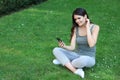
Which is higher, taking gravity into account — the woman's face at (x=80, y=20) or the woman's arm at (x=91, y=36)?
the woman's face at (x=80, y=20)

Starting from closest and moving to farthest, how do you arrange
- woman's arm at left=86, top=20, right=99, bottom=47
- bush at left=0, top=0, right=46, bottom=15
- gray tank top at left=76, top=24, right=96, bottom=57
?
1. woman's arm at left=86, top=20, right=99, bottom=47
2. gray tank top at left=76, top=24, right=96, bottom=57
3. bush at left=0, top=0, right=46, bottom=15

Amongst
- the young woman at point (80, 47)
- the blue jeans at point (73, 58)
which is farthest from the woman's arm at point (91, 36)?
the blue jeans at point (73, 58)

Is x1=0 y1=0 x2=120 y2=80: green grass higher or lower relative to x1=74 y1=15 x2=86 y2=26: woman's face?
lower

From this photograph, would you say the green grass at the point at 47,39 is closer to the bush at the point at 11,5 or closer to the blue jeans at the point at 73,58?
the blue jeans at the point at 73,58

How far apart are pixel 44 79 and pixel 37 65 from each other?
750 millimetres

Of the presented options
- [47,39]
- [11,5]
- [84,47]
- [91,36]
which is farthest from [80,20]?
[11,5]

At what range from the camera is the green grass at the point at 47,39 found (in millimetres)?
7539

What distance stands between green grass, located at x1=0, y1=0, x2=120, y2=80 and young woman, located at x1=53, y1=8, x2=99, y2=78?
6.8 inches

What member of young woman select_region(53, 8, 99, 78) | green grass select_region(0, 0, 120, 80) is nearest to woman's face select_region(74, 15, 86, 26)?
young woman select_region(53, 8, 99, 78)

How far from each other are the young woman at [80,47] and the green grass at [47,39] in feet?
0.57

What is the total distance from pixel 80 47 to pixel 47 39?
93.3 inches

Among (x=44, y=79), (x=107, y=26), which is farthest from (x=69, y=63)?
(x=107, y=26)

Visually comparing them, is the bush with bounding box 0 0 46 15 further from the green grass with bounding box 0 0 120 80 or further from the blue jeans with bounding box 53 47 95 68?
the blue jeans with bounding box 53 47 95 68

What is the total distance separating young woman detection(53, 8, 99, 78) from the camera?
7.41 metres
